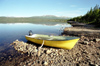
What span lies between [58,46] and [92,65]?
4.65 m

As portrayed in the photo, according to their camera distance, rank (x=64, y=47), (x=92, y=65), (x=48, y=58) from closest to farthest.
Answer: (x=92, y=65)
(x=48, y=58)
(x=64, y=47)

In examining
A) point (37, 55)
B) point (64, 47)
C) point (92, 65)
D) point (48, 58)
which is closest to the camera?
point (92, 65)

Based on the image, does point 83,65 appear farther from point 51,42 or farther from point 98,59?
point 51,42

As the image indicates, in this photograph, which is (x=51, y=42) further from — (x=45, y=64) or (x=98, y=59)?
(x=98, y=59)

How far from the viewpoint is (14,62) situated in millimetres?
7926

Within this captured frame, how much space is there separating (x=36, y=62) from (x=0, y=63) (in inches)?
164

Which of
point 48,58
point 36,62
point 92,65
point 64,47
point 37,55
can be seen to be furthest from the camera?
point 64,47

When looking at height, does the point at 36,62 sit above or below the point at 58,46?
below

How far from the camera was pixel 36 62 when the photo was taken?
7.49m

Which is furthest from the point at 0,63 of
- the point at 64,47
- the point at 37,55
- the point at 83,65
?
the point at 83,65

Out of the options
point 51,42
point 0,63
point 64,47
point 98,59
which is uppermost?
point 51,42

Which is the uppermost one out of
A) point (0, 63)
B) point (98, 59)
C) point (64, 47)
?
point (64, 47)

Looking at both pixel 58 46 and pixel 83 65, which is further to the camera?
pixel 58 46

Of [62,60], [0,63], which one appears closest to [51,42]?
[62,60]
